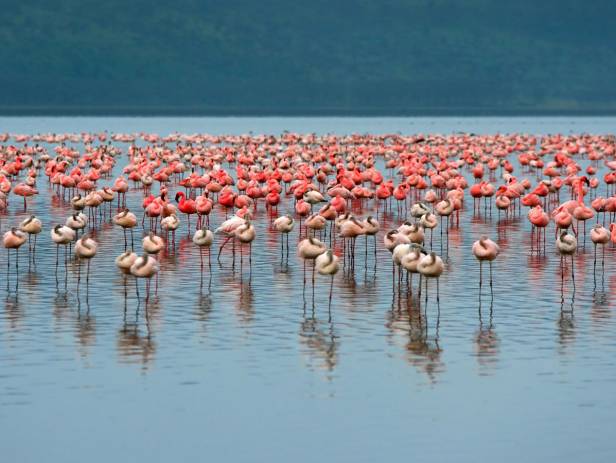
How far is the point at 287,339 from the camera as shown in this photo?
26.3 meters

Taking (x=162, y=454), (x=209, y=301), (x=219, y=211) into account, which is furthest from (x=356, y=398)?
(x=219, y=211)

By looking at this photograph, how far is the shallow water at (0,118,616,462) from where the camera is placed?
19984mm

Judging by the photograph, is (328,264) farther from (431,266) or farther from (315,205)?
(315,205)

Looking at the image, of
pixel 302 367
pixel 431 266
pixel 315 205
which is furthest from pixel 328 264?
pixel 315 205

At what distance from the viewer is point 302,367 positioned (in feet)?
79.2

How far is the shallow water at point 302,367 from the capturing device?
19984 millimetres

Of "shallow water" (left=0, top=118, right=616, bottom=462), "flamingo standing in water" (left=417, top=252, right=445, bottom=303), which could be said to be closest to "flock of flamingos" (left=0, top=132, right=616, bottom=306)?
"flamingo standing in water" (left=417, top=252, right=445, bottom=303)

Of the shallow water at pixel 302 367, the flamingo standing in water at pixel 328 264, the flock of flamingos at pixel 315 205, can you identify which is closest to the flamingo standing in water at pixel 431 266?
the flock of flamingos at pixel 315 205

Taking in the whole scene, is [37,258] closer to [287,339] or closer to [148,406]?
[287,339]

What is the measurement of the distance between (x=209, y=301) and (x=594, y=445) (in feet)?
39.3

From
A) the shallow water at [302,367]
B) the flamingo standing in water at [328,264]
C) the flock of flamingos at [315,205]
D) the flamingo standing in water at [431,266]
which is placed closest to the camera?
the shallow water at [302,367]

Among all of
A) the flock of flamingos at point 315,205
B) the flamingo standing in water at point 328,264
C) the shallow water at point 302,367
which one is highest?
the flock of flamingos at point 315,205

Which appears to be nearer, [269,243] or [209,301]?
[209,301]

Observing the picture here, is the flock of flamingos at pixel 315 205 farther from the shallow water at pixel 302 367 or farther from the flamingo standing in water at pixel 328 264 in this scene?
the shallow water at pixel 302 367
